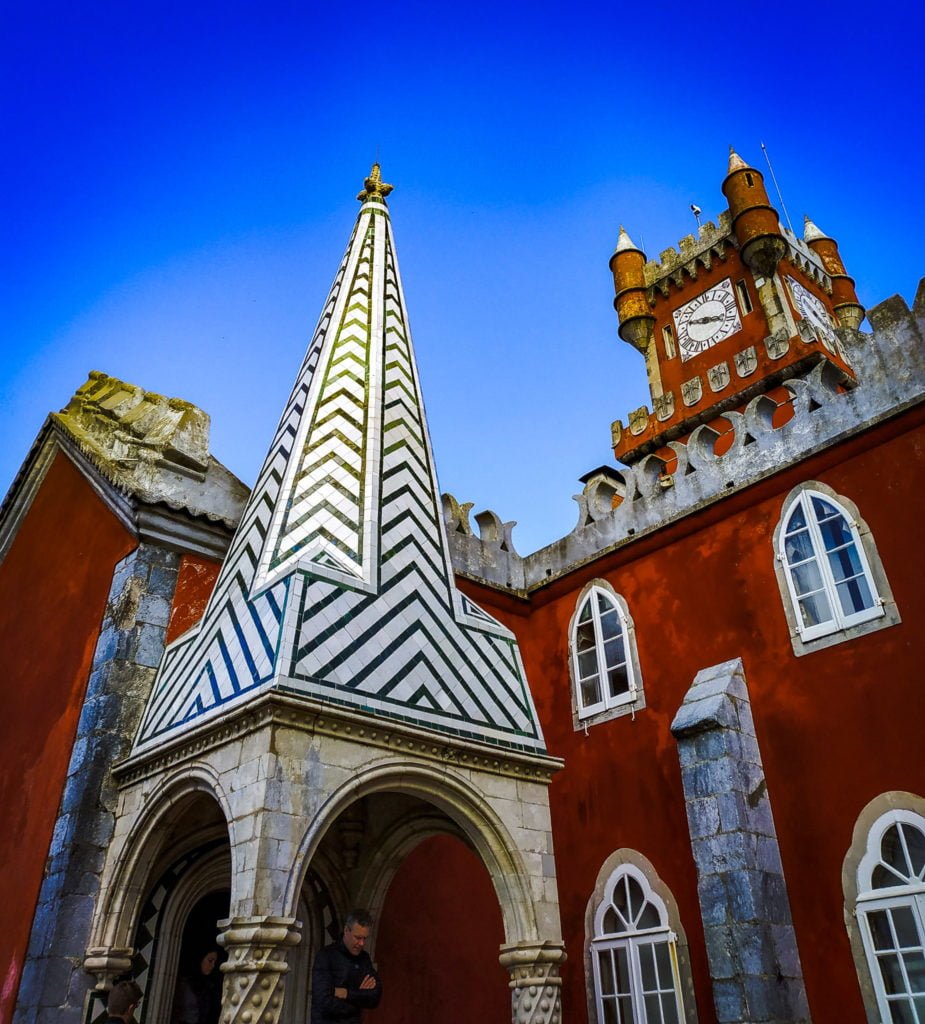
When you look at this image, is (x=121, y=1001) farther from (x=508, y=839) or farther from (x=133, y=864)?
(x=508, y=839)

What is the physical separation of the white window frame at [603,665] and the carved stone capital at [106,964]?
600 centimetres

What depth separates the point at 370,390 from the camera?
31.5 feet

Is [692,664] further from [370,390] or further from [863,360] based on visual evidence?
[370,390]

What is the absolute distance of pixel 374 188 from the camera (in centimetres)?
1355

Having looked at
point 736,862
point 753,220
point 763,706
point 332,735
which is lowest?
point 736,862

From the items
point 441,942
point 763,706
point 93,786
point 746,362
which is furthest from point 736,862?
point 746,362

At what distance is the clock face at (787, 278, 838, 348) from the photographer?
1945 centimetres

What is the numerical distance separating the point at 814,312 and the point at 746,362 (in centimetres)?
405

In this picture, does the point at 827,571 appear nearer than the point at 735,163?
Yes

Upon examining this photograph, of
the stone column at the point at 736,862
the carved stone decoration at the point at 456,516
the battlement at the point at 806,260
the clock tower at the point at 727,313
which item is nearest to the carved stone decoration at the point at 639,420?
the clock tower at the point at 727,313

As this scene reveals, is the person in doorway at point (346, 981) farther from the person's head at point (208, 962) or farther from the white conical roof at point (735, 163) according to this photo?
the white conical roof at point (735, 163)

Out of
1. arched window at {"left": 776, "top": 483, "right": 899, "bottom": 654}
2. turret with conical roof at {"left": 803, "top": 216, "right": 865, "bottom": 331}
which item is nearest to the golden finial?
arched window at {"left": 776, "top": 483, "right": 899, "bottom": 654}

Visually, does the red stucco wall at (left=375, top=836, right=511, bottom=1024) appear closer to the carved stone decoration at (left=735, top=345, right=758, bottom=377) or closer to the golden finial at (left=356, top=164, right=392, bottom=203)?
the golden finial at (left=356, top=164, right=392, bottom=203)

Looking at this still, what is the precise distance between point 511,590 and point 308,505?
4.82 m
